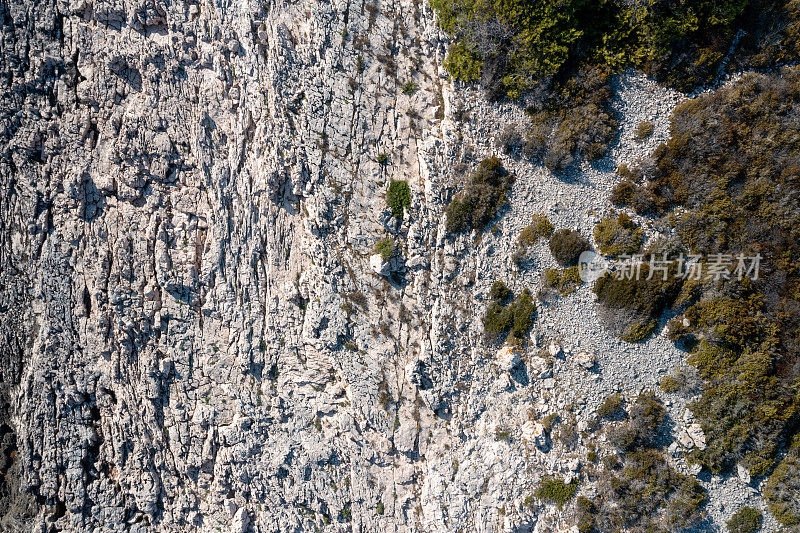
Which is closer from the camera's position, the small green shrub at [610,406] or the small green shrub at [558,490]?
the small green shrub at [610,406]

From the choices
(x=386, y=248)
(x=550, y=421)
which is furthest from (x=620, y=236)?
(x=386, y=248)

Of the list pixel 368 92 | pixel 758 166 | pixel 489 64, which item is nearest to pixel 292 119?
pixel 368 92

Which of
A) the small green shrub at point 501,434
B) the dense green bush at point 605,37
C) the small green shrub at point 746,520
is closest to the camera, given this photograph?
the dense green bush at point 605,37

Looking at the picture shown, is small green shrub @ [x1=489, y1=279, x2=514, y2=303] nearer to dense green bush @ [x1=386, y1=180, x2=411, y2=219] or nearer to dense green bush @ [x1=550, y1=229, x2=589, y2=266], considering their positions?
dense green bush @ [x1=550, y1=229, x2=589, y2=266]

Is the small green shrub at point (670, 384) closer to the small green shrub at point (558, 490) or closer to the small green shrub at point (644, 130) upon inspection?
the small green shrub at point (558, 490)

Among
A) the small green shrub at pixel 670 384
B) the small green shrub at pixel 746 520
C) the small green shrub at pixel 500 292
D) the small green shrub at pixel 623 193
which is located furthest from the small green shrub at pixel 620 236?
the small green shrub at pixel 746 520

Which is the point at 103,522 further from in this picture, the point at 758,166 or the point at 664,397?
the point at 758,166
